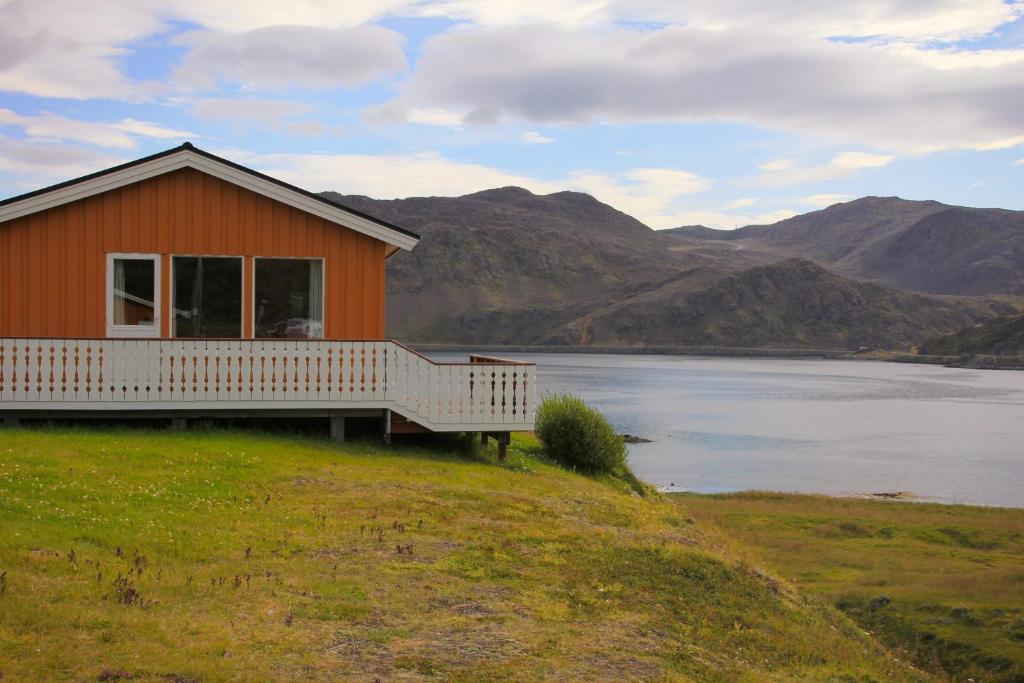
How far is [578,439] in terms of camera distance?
69.1 ft

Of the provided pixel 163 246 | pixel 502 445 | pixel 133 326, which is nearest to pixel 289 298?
pixel 163 246

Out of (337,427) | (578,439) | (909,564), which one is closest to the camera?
(337,427)

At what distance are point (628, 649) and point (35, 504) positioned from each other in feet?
21.2

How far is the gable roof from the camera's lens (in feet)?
56.5

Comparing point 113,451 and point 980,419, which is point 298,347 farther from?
point 980,419

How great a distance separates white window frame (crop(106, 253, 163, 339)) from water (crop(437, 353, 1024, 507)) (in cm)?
2467

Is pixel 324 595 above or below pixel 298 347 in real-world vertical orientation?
below

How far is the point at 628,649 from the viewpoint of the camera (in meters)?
8.73

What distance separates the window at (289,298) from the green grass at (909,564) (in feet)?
29.0

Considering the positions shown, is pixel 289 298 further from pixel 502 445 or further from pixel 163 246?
pixel 502 445

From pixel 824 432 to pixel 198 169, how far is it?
5363 centimetres

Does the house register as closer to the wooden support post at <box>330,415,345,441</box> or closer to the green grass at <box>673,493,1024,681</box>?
the wooden support post at <box>330,415,345,441</box>

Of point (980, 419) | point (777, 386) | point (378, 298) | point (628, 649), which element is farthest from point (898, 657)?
point (777, 386)

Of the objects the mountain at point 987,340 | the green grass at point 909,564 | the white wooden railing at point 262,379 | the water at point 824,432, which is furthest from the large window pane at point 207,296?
the mountain at point 987,340
